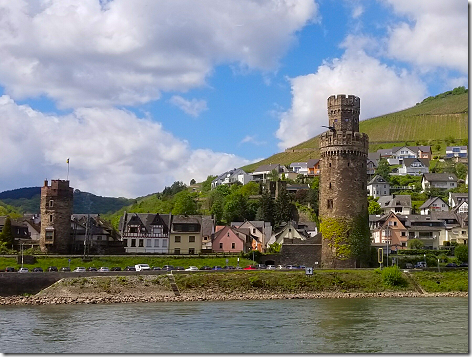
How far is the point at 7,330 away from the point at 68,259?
29.0 metres

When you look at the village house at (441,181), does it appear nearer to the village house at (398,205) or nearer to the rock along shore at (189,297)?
the village house at (398,205)

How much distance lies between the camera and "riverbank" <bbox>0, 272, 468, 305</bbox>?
5241cm

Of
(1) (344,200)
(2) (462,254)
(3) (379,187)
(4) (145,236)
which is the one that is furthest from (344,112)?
(3) (379,187)

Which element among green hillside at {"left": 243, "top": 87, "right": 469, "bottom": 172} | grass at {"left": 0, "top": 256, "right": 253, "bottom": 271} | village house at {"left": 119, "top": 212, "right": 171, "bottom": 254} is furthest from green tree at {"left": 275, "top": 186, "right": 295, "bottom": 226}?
green hillside at {"left": 243, "top": 87, "right": 469, "bottom": 172}

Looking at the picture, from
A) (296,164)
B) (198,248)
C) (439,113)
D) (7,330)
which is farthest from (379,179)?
(7,330)

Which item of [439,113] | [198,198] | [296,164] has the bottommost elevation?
[198,198]

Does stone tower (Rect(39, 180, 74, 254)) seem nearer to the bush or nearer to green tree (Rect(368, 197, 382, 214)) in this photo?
the bush

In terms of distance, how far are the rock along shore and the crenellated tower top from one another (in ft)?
61.7

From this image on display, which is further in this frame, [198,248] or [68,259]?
[198,248]

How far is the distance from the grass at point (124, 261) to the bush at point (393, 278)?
15.0m

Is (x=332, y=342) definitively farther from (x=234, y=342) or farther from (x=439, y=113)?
(x=439, y=113)

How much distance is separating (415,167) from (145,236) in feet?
256

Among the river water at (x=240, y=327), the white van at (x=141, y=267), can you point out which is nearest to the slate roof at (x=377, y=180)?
the white van at (x=141, y=267)

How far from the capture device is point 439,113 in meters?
195
